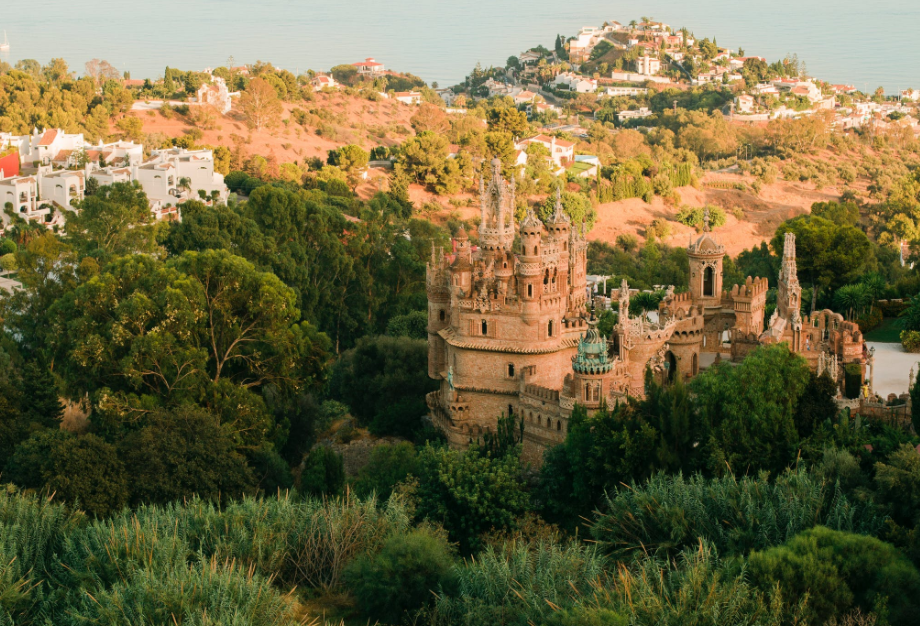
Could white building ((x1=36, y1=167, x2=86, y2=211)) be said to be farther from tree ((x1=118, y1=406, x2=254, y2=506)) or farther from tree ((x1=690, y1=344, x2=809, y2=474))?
tree ((x1=690, y1=344, x2=809, y2=474))

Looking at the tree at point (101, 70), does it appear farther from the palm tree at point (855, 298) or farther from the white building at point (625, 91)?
the palm tree at point (855, 298)

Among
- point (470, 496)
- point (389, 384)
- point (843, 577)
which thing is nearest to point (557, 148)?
point (389, 384)

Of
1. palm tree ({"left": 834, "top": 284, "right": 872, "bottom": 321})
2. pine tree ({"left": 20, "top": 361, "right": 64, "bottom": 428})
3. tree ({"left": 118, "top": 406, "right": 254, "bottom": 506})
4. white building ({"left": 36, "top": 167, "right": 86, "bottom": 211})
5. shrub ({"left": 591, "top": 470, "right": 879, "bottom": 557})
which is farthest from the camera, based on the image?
white building ({"left": 36, "top": 167, "right": 86, "bottom": 211})

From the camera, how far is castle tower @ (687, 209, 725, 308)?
36.6 m

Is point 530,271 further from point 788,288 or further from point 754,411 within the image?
point 788,288

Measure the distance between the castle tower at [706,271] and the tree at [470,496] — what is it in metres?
8.84

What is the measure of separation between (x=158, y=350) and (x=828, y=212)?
3751 cm

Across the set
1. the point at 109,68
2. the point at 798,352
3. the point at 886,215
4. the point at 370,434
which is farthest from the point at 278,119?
the point at 798,352

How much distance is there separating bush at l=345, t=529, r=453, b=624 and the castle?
6998 millimetres

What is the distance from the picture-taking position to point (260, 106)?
317 feet

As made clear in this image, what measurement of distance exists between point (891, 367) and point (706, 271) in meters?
6.93

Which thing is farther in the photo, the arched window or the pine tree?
the arched window

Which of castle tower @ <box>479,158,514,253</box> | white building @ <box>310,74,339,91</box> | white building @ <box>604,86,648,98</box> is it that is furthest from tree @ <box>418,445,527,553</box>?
white building @ <box>604,86,648,98</box>

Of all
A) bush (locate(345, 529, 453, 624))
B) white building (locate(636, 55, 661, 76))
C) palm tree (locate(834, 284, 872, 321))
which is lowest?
bush (locate(345, 529, 453, 624))
